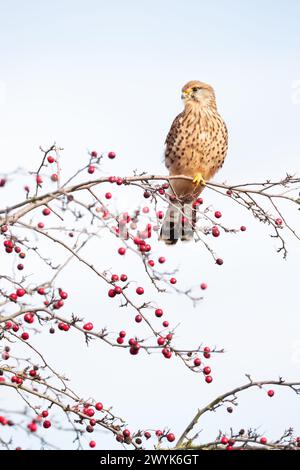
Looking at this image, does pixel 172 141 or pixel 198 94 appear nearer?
pixel 172 141

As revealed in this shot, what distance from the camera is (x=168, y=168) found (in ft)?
25.7

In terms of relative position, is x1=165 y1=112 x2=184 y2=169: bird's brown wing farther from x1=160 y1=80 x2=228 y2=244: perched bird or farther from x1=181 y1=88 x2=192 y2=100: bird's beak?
x1=181 y1=88 x2=192 y2=100: bird's beak

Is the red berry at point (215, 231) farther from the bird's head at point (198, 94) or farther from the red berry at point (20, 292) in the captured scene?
the bird's head at point (198, 94)

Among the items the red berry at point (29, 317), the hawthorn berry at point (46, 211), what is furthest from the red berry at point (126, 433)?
the hawthorn berry at point (46, 211)

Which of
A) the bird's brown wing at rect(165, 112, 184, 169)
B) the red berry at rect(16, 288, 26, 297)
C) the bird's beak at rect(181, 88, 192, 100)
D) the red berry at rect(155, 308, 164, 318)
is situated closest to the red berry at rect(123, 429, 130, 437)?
the red berry at rect(155, 308, 164, 318)

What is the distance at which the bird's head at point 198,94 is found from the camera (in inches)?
316

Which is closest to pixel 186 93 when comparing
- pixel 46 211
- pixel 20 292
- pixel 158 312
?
pixel 46 211

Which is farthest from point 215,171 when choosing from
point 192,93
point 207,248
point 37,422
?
point 37,422

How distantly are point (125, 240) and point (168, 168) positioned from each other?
3.39m

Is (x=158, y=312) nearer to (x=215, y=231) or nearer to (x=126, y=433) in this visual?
(x=126, y=433)

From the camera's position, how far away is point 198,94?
26.5ft

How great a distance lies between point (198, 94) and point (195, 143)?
799mm

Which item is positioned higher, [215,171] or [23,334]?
[215,171]
